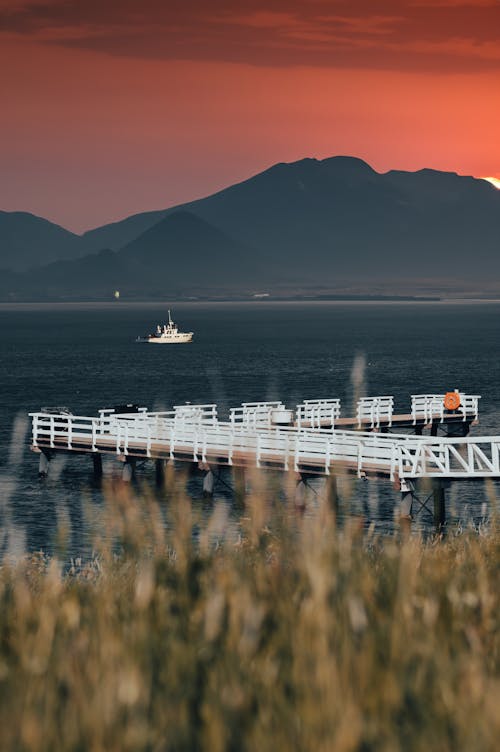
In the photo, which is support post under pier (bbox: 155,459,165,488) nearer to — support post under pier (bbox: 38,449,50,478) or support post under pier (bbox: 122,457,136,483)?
support post under pier (bbox: 122,457,136,483)

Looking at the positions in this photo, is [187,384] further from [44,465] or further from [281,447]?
[281,447]

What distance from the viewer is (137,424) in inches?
1876

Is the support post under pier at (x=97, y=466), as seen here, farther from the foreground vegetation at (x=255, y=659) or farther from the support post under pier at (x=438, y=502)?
the foreground vegetation at (x=255, y=659)

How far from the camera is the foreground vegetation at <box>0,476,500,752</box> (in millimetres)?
7434

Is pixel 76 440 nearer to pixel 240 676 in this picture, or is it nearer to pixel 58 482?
pixel 58 482

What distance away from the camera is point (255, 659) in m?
8.75

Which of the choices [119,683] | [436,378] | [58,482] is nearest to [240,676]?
[119,683]

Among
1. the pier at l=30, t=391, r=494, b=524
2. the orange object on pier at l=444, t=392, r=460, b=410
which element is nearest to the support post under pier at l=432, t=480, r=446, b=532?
the pier at l=30, t=391, r=494, b=524

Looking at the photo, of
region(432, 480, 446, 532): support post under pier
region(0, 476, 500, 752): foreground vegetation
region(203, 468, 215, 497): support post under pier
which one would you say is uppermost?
region(203, 468, 215, 497): support post under pier

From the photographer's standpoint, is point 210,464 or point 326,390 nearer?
point 210,464

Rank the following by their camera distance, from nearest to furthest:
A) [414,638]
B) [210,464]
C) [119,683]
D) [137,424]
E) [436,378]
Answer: [119,683] → [414,638] → [210,464] → [137,424] → [436,378]

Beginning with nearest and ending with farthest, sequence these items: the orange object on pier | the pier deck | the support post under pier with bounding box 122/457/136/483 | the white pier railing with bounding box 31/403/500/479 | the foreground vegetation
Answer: the foreground vegetation < the white pier railing with bounding box 31/403/500/479 < the pier deck < the support post under pier with bounding box 122/457/136/483 < the orange object on pier

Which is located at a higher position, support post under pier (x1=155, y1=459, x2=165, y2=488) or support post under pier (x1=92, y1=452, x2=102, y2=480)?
support post under pier (x1=92, y1=452, x2=102, y2=480)

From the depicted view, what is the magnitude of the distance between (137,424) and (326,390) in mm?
56534
